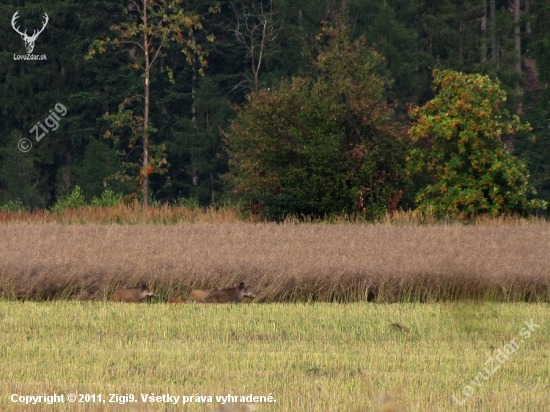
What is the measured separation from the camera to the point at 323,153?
93.9 feet

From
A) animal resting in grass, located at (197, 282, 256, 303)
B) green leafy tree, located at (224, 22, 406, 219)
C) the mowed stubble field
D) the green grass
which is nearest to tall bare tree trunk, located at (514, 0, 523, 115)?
green leafy tree, located at (224, 22, 406, 219)

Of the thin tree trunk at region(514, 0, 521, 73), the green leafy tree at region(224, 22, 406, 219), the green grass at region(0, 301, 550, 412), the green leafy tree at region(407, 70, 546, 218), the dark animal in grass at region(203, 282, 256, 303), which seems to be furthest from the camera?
the thin tree trunk at region(514, 0, 521, 73)

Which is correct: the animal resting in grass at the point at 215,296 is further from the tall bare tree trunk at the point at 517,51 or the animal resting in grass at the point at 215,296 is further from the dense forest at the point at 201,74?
the tall bare tree trunk at the point at 517,51

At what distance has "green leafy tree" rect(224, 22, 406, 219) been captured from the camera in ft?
94.0

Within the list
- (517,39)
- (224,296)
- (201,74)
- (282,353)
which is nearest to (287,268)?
(224,296)

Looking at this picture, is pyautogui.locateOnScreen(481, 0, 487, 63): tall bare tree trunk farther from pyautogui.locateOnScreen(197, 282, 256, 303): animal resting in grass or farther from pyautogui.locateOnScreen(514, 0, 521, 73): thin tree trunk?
pyautogui.locateOnScreen(197, 282, 256, 303): animal resting in grass

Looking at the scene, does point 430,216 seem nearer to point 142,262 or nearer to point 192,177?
point 142,262

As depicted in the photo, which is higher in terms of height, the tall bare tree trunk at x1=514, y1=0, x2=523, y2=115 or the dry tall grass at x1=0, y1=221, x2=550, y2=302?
the tall bare tree trunk at x1=514, y1=0, x2=523, y2=115

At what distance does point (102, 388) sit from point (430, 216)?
2021 centimetres

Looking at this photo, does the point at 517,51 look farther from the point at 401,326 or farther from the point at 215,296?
the point at 401,326

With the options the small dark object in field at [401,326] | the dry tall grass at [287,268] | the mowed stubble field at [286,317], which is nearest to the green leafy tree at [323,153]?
the mowed stubble field at [286,317]

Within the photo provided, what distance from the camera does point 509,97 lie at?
149 feet

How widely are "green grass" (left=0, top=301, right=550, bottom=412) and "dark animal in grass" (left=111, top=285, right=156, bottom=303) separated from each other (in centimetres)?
44

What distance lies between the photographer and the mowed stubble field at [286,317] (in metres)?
8.45
